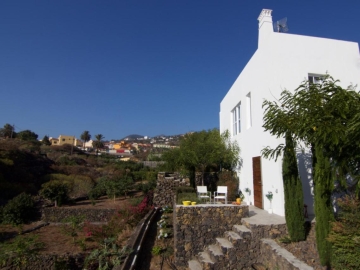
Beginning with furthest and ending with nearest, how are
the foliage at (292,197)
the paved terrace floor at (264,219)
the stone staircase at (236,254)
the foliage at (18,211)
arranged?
the foliage at (18,211), the paved terrace floor at (264,219), the stone staircase at (236,254), the foliage at (292,197)

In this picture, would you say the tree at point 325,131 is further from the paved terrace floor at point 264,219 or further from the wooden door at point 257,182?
the wooden door at point 257,182

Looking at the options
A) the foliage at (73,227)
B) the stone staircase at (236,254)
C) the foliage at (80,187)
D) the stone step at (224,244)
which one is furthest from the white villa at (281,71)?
the foliage at (80,187)

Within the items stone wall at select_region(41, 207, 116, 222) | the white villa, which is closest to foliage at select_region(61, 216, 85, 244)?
stone wall at select_region(41, 207, 116, 222)

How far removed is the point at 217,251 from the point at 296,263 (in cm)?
272

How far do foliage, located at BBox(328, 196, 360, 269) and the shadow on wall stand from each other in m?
2.80

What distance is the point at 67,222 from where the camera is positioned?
14.3 m

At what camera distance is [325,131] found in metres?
4.71

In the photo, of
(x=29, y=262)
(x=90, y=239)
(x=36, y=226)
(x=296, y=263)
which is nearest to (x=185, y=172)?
(x=90, y=239)

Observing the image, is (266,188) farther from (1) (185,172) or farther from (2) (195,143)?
(1) (185,172)

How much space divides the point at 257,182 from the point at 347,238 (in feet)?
18.1

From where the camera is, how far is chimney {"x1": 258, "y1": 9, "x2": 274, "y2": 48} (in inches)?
390

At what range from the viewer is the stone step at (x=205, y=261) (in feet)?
23.0

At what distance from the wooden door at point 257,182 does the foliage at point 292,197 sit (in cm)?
337

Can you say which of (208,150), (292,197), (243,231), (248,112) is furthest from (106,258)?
(248,112)
